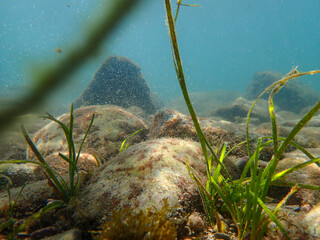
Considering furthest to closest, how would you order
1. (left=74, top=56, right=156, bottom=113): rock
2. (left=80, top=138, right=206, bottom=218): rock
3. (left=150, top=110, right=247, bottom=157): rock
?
(left=74, top=56, right=156, bottom=113): rock
(left=150, top=110, right=247, bottom=157): rock
(left=80, top=138, right=206, bottom=218): rock

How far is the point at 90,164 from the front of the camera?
9.64ft

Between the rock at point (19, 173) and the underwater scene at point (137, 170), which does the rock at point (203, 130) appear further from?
the rock at point (19, 173)

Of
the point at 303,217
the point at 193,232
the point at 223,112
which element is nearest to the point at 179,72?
the point at 193,232

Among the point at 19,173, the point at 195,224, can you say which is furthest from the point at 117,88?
the point at 195,224

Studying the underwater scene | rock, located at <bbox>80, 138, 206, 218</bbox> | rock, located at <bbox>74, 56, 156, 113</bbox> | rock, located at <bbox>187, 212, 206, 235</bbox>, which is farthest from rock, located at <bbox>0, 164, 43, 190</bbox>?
rock, located at <bbox>74, 56, 156, 113</bbox>

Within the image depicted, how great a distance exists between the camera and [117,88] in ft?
41.4

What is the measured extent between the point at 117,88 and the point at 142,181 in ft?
39.0

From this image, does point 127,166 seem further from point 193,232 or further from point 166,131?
point 166,131

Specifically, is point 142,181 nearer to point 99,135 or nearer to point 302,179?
point 302,179

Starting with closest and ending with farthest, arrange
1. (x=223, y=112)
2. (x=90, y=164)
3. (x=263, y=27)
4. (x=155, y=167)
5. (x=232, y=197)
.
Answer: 1. (x=232, y=197)
2. (x=155, y=167)
3. (x=90, y=164)
4. (x=223, y=112)
5. (x=263, y=27)

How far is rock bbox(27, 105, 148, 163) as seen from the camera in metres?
3.94

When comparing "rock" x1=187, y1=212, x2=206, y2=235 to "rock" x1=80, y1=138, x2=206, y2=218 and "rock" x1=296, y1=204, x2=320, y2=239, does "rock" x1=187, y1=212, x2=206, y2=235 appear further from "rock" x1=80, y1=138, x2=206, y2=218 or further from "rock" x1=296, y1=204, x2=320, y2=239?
"rock" x1=296, y1=204, x2=320, y2=239

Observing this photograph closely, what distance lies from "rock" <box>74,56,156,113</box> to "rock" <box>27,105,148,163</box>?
23.1 feet

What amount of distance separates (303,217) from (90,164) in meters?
2.96
